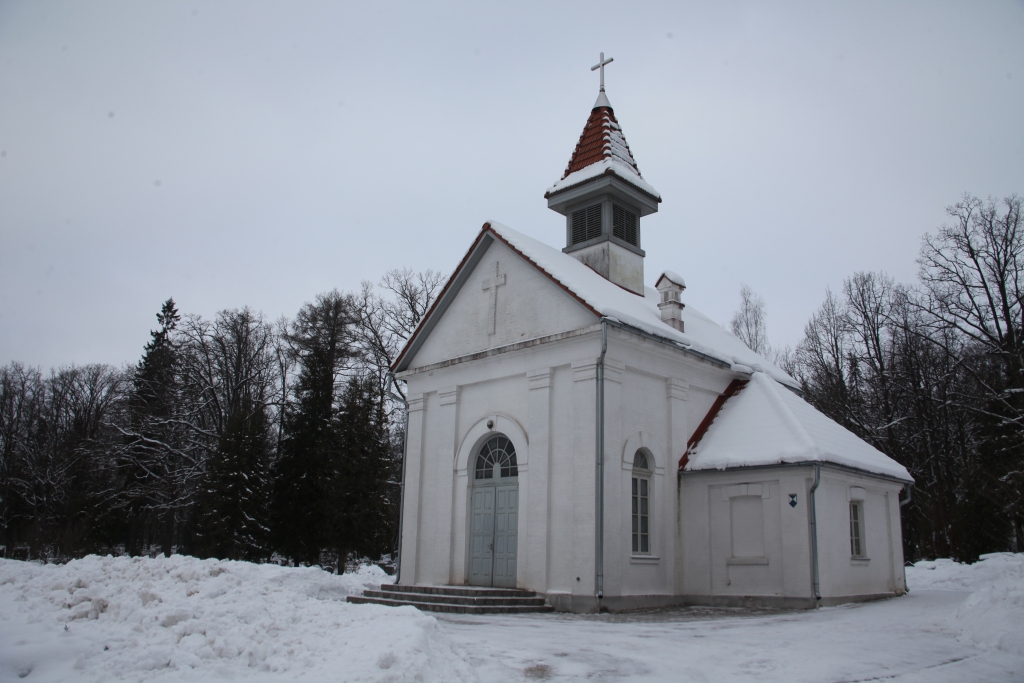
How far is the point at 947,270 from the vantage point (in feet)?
89.0

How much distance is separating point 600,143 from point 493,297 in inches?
262

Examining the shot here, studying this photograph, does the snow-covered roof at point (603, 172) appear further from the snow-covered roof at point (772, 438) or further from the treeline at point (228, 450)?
the treeline at point (228, 450)

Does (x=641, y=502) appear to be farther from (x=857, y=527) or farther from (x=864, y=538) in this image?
(x=864, y=538)

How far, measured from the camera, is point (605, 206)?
21172mm

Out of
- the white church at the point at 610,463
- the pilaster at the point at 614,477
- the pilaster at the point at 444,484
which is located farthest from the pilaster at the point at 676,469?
the pilaster at the point at 444,484

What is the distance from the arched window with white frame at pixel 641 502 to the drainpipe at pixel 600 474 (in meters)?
1.47

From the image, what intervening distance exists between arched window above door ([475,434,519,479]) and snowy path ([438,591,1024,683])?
4.38 m

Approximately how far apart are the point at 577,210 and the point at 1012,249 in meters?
15.7

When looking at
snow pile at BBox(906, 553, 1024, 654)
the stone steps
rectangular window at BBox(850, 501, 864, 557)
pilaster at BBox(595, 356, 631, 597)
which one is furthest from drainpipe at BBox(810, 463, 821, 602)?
the stone steps

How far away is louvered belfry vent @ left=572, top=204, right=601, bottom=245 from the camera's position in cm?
2139

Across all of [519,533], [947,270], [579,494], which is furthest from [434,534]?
[947,270]

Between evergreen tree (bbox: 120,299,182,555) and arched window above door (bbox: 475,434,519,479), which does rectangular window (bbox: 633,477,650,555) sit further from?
evergreen tree (bbox: 120,299,182,555)

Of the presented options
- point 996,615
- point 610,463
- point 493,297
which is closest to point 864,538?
point 610,463

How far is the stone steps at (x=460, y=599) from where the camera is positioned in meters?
14.5
